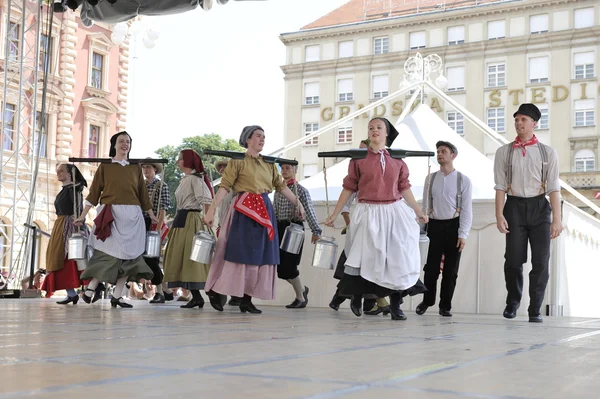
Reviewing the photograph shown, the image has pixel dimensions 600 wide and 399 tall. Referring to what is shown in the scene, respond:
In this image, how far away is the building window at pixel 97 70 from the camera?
36906 millimetres

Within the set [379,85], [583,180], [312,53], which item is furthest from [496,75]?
[312,53]

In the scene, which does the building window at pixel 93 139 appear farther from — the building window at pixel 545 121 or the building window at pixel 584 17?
the building window at pixel 584 17

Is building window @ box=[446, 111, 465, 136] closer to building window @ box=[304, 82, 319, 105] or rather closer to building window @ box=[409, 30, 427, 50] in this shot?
building window @ box=[409, 30, 427, 50]

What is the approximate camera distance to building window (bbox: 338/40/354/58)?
61594 millimetres

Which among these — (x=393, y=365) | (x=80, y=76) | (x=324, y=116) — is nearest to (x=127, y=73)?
(x=80, y=76)

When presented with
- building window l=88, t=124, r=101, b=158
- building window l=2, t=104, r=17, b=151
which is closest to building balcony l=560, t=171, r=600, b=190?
building window l=88, t=124, r=101, b=158

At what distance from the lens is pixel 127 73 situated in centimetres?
3853

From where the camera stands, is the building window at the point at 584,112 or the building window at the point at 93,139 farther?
the building window at the point at 584,112

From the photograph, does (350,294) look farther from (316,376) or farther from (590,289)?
(590,289)

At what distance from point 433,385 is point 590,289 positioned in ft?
39.5

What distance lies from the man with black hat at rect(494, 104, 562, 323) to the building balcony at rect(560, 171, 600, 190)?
4371 cm

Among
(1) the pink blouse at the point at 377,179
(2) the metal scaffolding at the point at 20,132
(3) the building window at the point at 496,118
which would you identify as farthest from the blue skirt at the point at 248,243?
(3) the building window at the point at 496,118

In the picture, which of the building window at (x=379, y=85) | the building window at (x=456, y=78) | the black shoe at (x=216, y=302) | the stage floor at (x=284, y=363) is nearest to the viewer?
the stage floor at (x=284, y=363)

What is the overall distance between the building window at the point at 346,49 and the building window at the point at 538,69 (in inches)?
486
